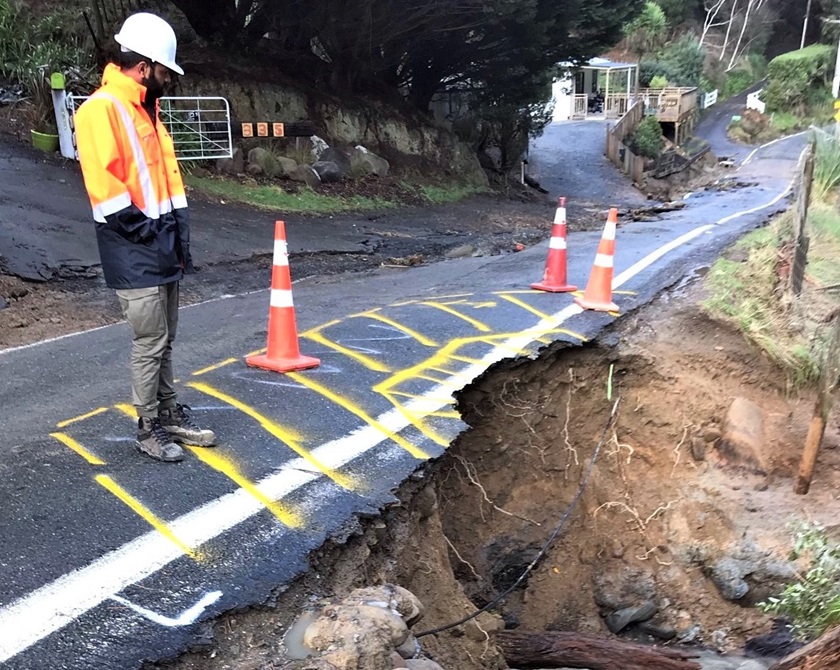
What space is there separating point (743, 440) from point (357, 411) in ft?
11.0

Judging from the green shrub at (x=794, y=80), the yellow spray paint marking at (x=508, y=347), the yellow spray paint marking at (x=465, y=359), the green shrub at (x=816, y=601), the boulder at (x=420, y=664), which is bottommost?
the green shrub at (x=816, y=601)

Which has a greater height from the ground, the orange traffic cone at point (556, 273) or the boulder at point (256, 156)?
the boulder at point (256, 156)

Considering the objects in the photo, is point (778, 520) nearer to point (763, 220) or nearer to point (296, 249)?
point (296, 249)

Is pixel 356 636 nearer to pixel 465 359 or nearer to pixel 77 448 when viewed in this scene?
pixel 77 448

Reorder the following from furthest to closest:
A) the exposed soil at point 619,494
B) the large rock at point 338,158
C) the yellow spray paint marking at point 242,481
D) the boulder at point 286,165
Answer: the large rock at point 338,158 < the boulder at point 286,165 < the exposed soil at point 619,494 < the yellow spray paint marking at point 242,481

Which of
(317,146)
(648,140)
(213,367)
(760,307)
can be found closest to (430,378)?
(213,367)

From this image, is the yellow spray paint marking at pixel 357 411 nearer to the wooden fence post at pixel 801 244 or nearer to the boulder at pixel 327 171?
the wooden fence post at pixel 801 244

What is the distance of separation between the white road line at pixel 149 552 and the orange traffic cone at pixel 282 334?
919 mm

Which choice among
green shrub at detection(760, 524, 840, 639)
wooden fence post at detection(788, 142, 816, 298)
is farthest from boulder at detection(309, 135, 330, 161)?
green shrub at detection(760, 524, 840, 639)

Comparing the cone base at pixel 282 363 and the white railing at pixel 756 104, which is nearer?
the cone base at pixel 282 363

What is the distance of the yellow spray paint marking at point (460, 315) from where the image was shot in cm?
614

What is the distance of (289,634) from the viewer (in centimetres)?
274

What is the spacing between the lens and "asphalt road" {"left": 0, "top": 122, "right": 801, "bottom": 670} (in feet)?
8.87

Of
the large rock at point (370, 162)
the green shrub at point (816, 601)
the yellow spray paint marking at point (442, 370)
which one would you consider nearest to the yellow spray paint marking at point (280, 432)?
the yellow spray paint marking at point (442, 370)
